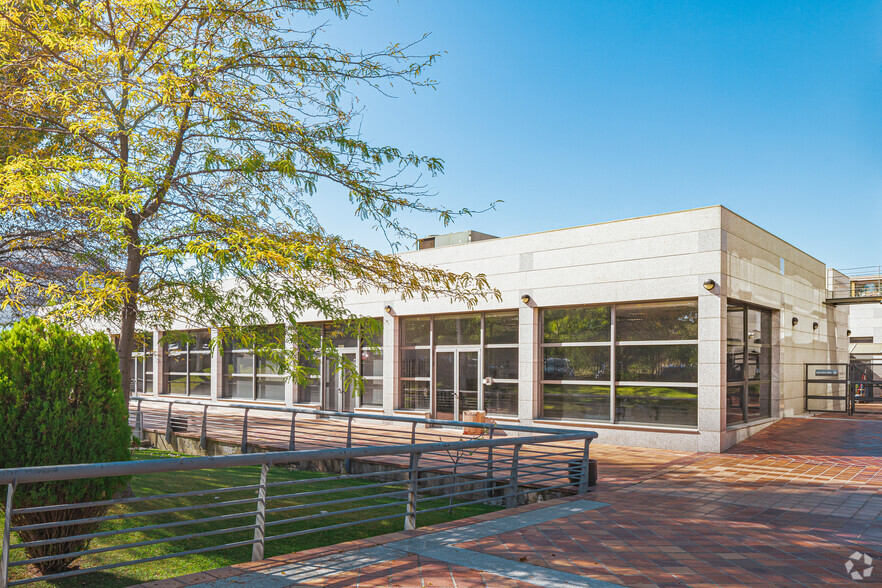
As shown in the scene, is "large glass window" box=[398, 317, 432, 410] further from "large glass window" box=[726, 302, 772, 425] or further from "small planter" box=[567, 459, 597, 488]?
"small planter" box=[567, 459, 597, 488]

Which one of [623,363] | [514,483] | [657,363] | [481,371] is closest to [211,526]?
[514,483]

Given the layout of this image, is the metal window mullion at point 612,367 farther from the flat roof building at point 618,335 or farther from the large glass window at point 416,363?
the large glass window at point 416,363

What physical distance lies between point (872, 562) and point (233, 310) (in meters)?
7.17

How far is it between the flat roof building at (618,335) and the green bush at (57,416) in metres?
7.67

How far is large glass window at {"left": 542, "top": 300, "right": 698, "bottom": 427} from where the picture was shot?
45.8 ft

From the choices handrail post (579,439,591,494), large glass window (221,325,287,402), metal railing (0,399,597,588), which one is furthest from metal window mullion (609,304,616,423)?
large glass window (221,325,287,402)

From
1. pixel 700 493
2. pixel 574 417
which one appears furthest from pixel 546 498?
pixel 574 417

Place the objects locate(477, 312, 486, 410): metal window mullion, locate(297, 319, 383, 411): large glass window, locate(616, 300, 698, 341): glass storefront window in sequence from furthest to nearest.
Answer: locate(297, 319, 383, 411): large glass window → locate(477, 312, 486, 410): metal window mullion → locate(616, 300, 698, 341): glass storefront window

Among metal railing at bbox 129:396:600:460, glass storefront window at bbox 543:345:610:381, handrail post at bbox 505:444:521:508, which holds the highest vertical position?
glass storefront window at bbox 543:345:610:381

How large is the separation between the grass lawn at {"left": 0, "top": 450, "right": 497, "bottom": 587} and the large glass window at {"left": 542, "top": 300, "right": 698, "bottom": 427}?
231 inches

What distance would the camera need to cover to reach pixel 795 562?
5.68 metres

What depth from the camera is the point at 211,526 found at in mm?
7719

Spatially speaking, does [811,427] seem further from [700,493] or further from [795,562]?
[795,562]

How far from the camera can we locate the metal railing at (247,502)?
14.0 ft
